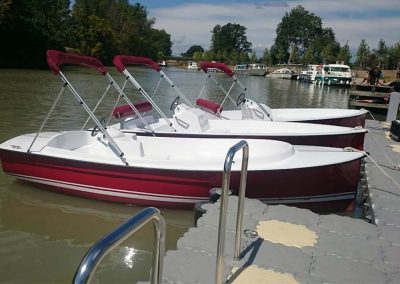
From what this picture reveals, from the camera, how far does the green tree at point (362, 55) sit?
66.0 metres

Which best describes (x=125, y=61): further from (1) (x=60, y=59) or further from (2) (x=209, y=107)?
(2) (x=209, y=107)

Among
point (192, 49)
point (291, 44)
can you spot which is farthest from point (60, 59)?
point (192, 49)

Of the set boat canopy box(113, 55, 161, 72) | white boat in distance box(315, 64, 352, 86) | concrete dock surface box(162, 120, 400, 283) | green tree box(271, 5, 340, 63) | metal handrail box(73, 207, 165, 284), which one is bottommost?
white boat in distance box(315, 64, 352, 86)

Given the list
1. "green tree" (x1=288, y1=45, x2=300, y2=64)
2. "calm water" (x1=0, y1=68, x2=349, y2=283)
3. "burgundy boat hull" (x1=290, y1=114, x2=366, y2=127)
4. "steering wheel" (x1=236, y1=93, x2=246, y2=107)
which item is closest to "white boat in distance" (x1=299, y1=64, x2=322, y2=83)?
"green tree" (x1=288, y1=45, x2=300, y2=64)

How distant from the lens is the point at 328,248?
14.1ft

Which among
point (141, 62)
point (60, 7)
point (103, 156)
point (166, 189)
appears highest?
point (60, 7)

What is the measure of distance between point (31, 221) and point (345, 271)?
4517mm

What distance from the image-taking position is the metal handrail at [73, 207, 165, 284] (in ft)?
5.32

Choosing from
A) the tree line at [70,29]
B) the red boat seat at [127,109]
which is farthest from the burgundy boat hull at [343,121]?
the tree line at [70,29]

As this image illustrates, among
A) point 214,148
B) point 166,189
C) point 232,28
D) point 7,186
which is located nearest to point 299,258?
point 166,189

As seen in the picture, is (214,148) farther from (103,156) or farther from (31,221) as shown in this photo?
(31,221)

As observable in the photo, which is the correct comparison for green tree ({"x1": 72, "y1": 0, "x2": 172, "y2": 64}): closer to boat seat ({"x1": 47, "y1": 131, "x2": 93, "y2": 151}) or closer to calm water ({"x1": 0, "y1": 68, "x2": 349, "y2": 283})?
boat seat ({"x1": 47, "y1": 131, "x2": 93, "y2": 151})

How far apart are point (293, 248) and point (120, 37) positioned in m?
85.4

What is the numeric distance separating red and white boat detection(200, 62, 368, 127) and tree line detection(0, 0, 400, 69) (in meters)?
38.2
